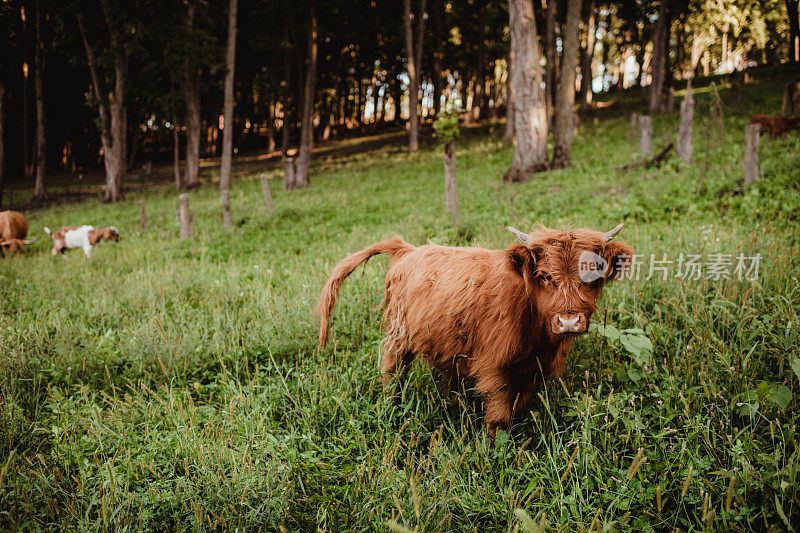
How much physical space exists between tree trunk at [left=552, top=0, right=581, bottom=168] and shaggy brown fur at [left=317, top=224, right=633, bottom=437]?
37.6ft

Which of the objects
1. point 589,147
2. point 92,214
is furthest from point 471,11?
point 92,214

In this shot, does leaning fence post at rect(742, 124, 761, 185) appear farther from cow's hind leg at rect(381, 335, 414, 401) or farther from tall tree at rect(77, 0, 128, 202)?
tall tree at rect(77, 0, 128, 202)

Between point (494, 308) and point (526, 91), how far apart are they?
11405 mm

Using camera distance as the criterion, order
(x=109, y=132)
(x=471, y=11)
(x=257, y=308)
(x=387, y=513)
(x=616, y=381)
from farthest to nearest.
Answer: (x=471, y=11) → (x=109, y=132) → (x=257, y=308) → (x=616, y=381) → (x=387, y=513)

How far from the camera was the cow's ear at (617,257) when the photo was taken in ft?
8.33

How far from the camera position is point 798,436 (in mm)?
2600

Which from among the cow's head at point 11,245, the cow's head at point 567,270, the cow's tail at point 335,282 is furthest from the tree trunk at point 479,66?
the cow's head at point 567,270

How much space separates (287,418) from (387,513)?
1123 mm

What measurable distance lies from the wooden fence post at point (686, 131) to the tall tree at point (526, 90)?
11.5ft

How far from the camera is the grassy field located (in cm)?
230

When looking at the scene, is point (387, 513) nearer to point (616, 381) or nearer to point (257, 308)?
point (616, 381)

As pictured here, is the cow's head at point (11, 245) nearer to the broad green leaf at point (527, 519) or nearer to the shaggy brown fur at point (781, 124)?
the broad green leaf at point (527, 519)

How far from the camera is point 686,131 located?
10742 millimetres

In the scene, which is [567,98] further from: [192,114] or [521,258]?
[192,114]
